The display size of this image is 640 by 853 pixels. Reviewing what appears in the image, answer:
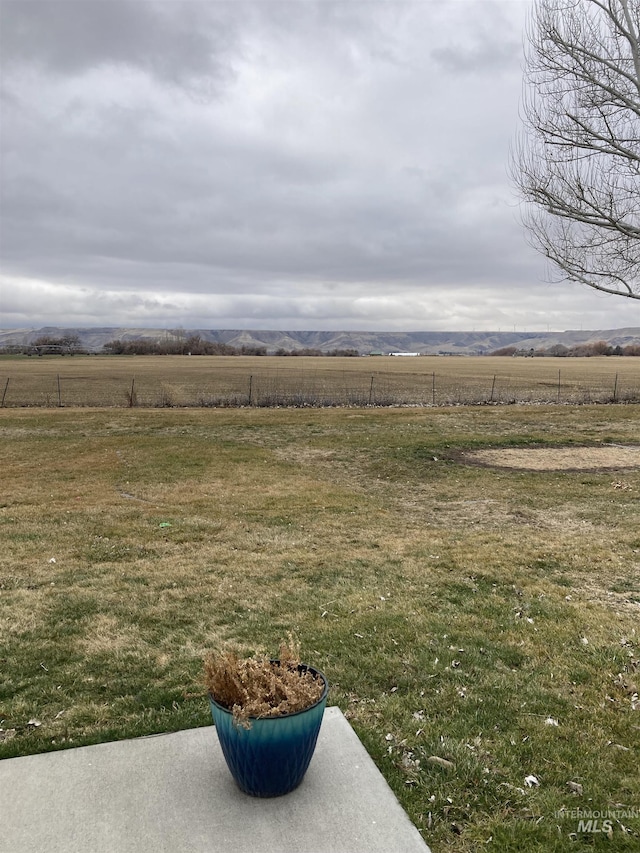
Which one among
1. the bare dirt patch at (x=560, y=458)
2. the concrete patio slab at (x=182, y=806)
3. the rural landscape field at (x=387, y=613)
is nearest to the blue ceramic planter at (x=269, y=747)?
the concrete patio slab at (x=182, y=806)

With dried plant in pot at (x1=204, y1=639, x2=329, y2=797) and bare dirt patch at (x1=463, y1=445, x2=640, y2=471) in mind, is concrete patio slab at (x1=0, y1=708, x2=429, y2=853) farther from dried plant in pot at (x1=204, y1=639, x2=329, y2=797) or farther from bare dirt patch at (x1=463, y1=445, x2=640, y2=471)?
bare dirt patch at (x1=463, y1=445, x2=640, y2=471)

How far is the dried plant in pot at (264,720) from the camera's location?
8.50 ft

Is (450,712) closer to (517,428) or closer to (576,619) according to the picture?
(576,619)

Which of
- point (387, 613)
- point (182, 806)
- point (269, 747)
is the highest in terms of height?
point (269, 747)

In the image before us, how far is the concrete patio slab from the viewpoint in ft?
8.16

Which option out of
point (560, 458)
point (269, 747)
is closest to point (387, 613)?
point (269, 747)

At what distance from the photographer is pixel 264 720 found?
2566mm

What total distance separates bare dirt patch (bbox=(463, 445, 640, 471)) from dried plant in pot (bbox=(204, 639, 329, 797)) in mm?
10437

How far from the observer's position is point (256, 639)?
4.61m

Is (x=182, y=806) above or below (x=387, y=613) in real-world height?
above

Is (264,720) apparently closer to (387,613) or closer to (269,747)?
(269,747)

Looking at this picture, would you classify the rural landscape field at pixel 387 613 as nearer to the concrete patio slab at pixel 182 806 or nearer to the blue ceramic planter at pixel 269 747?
the concrete patio slab at pixel 182 806

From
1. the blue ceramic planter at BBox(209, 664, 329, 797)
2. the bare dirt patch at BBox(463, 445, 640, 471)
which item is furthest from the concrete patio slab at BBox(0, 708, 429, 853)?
the bare dirt patch at BBox(463, 445, 640, 471)

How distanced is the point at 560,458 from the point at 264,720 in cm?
1233
